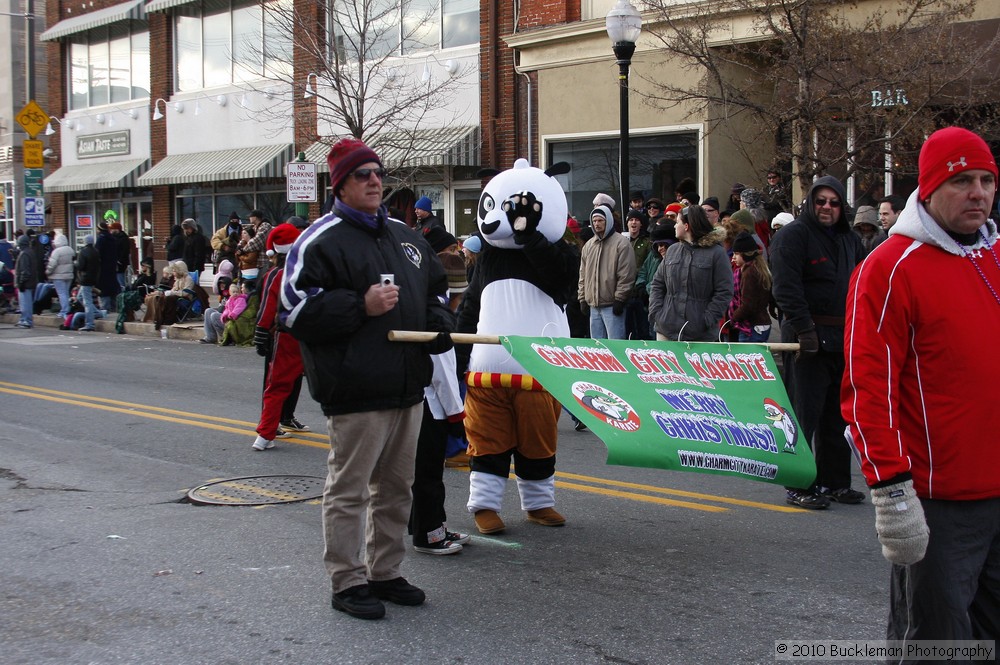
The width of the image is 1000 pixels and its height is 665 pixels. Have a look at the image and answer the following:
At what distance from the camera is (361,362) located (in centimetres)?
462

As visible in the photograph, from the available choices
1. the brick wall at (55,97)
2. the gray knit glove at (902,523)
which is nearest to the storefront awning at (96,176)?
the brick wall at (55,97)

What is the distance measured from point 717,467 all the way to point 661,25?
11026 mm

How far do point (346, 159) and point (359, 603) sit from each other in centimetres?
198

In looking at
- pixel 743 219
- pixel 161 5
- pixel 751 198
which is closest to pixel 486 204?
pixel 743 219

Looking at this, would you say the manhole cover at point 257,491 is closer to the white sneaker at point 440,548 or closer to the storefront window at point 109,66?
the white sneaker at point 440,548

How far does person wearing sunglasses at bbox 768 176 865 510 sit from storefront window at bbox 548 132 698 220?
10125mm

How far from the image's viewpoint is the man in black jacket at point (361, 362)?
4.59 metres

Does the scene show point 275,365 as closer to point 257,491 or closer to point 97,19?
point 257,491

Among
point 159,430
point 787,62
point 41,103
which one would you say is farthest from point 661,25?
point 41,103

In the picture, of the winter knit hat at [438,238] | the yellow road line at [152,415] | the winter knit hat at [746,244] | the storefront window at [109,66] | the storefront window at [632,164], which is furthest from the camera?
the storefront window at [109,66]

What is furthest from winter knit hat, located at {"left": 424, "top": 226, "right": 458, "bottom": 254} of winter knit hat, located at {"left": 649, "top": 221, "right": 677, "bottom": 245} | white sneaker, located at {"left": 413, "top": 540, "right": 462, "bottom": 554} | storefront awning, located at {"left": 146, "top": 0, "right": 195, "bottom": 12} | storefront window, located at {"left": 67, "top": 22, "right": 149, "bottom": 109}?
storefront window, located at {"left": 67, "top": 22, "right": 149, "bottom": 109}

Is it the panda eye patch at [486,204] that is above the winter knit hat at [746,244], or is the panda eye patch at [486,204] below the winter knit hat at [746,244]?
above

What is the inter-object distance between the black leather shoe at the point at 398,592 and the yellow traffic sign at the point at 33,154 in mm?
23706

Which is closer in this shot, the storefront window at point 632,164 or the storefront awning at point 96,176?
the storefront window at point 632,164
